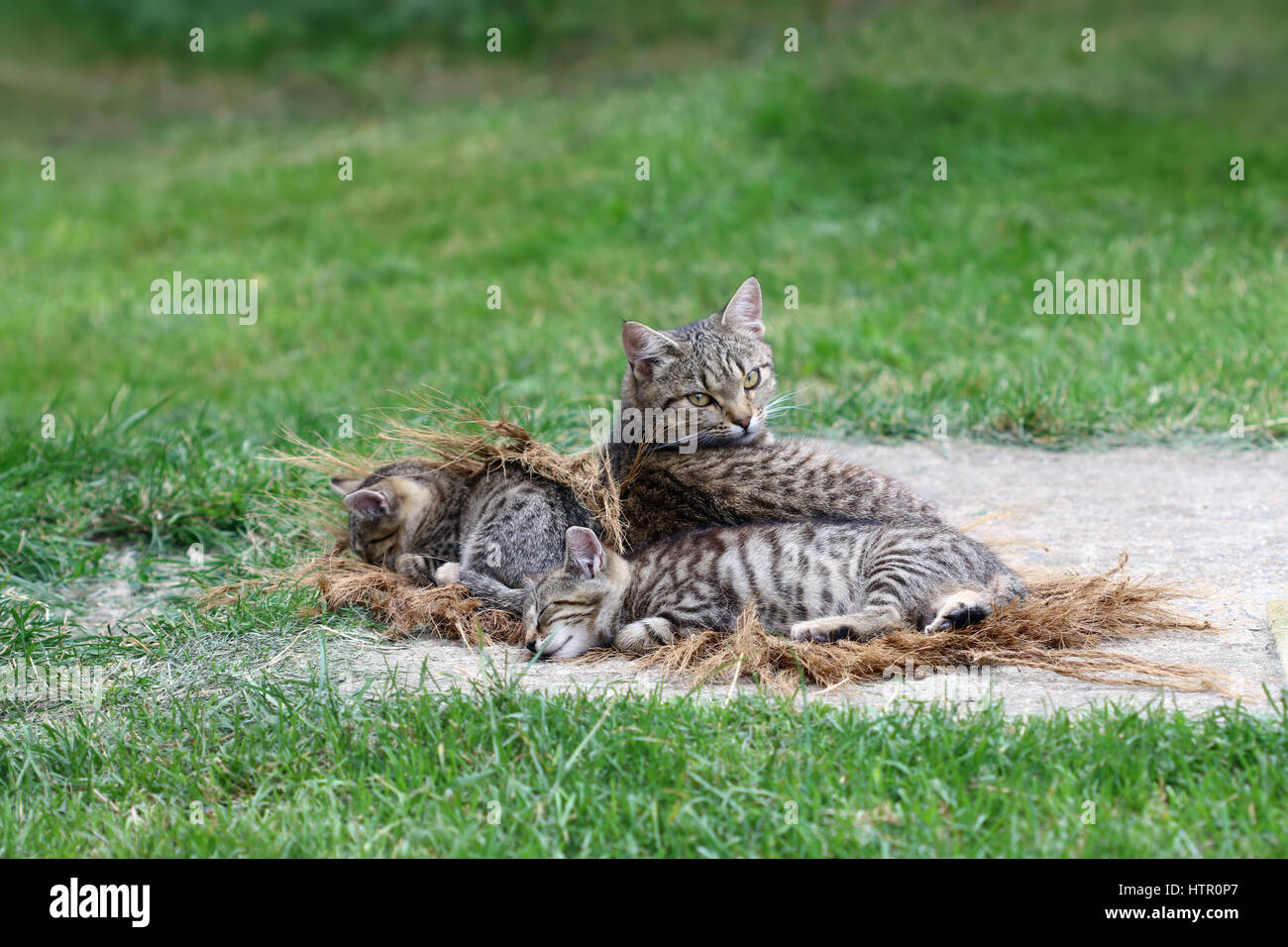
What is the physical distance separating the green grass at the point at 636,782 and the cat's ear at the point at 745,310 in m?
2.32

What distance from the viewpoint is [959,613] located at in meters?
4.85

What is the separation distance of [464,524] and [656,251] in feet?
21.2

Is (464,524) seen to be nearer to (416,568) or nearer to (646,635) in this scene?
(416,568)

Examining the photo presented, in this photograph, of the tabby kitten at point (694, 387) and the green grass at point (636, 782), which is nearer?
the green grass at point (636, 782)

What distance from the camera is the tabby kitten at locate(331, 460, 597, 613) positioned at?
17.9 ft

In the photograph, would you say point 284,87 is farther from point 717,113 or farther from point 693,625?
point 693,625

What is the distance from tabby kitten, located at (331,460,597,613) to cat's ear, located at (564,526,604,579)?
1.00 feet

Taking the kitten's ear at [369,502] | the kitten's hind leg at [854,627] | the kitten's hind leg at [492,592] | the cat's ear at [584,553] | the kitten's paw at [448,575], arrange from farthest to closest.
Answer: the kitten's ear at [369,502] < the kitten's paw at [448,575] < the kitten's hind leg at [492,592] < the cat's ear at [584,553] < the kitten's hind leg at [854,627]

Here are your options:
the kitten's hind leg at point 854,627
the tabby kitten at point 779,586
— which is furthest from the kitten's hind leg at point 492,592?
the kitten's hind leg at point 854,627

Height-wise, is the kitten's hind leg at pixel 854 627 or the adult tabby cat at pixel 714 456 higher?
the adult tabby cat at pixel 714 456

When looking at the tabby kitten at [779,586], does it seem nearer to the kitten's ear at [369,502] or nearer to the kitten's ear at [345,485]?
the kitten's ear at [369,502]

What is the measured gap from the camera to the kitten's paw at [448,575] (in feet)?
17.9

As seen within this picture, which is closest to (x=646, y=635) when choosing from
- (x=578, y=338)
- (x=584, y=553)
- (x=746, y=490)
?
(x=584, y=553)

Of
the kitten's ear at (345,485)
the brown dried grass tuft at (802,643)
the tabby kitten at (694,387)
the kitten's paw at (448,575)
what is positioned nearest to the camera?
the brown dried grass tuft at (802,643)
